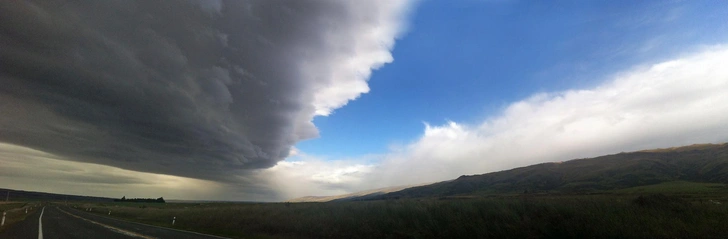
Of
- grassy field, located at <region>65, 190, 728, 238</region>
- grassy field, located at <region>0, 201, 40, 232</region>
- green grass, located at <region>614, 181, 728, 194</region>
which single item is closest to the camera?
grassy field, located at <region>65, 190, 728, 238</region>

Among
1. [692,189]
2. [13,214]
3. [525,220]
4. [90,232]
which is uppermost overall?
[525,220]

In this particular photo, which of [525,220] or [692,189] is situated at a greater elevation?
[525,220]

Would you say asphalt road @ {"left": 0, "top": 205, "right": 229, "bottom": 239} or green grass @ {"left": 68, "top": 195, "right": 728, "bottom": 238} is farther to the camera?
asphalt road @ {"left": 0, "top": 205, "right": 229, "bottom": 239}

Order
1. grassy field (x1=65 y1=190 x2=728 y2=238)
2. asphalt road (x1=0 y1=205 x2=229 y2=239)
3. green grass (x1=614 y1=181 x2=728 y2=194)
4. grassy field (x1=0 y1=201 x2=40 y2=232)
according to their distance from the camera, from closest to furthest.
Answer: grassy field (x1=65 y1=190 x2=728 y2=238), asphalt road (x1=0 y1=205 x2=229 y2=239), grassy field (x1=0 y1=201 x2=40 y2=232), green grass (x1=614 y1=181 x2=728 y2=194)

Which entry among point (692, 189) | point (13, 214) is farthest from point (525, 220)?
point (692, 189)

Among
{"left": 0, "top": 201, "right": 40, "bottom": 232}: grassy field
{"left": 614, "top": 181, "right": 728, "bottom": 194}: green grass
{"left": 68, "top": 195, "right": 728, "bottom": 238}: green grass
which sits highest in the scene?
{"left": 68, "top": 195, "right": 728, "bottom": 238}: green grass

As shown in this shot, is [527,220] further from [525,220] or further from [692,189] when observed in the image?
[692,189]

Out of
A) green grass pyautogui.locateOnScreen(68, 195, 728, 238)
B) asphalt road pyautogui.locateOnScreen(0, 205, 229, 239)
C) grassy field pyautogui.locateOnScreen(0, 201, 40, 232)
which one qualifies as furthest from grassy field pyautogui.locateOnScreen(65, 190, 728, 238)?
grassy field pyautogui.locateOnScreen(0, 201, 40, 232)

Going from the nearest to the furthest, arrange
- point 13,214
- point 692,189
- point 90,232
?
point 90,232 < point 13,214 < point 692,189

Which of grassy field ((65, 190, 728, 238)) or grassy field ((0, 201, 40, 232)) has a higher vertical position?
grassy field ((65, 190, 728, 238))

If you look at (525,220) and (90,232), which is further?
(90,232)

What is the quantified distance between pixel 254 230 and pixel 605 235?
23538 mm

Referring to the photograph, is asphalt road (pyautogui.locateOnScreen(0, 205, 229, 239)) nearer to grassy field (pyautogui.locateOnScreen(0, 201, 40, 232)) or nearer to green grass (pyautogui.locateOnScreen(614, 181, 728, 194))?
grassy field (pyautogui.locateOnScreen(0, 201, 40, 232))

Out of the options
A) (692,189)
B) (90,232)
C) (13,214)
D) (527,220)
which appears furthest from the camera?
(692,189)
